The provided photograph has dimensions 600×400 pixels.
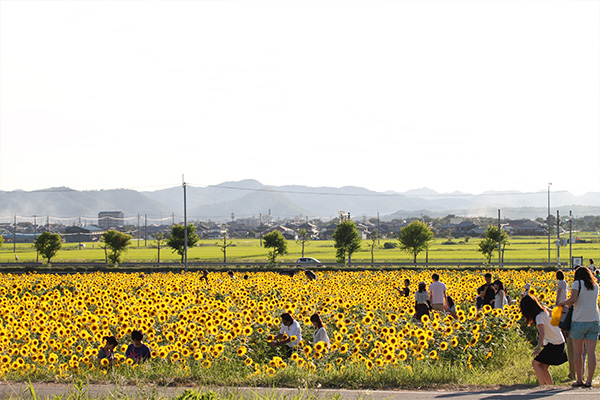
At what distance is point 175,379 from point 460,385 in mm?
4754

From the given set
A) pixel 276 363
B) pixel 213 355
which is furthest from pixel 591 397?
pixel 213 355

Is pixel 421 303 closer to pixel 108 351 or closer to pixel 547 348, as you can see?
pixel 547 348

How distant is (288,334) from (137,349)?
9.10ft

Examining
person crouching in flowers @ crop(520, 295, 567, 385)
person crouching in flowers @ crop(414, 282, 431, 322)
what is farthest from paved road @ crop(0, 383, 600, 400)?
person crouching in flowers @ crop(414, 282, 431, 322)

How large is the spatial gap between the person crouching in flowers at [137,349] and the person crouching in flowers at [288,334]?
7.66 ft

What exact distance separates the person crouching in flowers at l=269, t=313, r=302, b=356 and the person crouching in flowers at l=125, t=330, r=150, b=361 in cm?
233

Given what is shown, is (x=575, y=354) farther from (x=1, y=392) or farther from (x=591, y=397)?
(x=1, y=392)

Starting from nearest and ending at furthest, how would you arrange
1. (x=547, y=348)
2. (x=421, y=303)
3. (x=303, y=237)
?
(x=547, y=348), (x=421, y=303), (x=303, y=237)

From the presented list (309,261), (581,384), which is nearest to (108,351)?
(581,384)

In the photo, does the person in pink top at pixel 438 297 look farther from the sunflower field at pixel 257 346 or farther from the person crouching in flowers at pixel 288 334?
the person crouching in flowers at pixel 288 334

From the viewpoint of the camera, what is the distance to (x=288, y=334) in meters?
12.1

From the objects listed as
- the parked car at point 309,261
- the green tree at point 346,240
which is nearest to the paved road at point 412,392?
the parked car at point 309,261

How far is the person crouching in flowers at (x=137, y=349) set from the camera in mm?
11406

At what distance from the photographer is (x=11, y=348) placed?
1177cm
